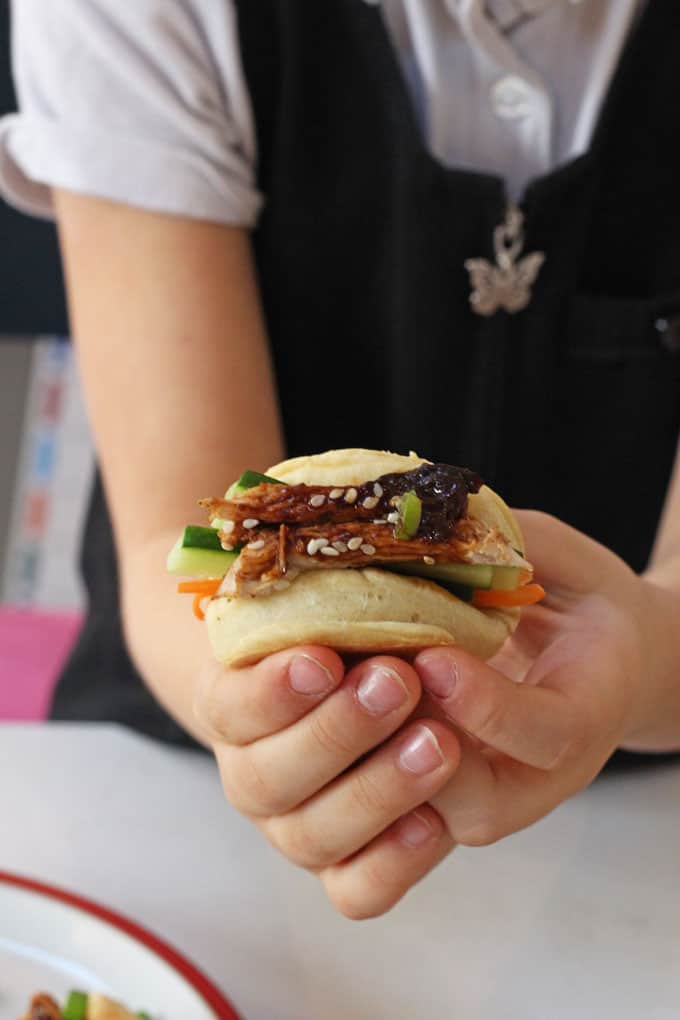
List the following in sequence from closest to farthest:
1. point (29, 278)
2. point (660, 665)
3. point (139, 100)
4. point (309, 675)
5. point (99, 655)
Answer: point (309, 675)
point (660, 665)
point (139, 100)
point (99, 655)
point (29, 278)

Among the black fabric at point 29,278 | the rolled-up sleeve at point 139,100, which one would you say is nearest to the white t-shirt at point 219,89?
the rolled-up sleeve at point 139,100

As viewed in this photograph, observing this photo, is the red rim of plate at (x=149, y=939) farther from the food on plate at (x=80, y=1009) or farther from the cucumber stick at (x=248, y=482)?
the cucumber stick at (x=248, y=482)

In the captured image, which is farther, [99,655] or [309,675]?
[99,655]

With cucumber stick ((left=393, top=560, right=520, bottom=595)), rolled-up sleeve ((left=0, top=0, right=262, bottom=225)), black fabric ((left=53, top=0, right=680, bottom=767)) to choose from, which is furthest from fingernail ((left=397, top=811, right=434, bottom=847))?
rolled-up sleeve ((left=0, top=0, right=262, bottom=225))

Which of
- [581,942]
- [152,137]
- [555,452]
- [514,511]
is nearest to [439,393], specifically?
[555,452]

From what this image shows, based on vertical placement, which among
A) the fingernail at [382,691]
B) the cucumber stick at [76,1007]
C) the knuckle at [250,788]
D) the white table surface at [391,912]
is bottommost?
the white table surface at [391,912]

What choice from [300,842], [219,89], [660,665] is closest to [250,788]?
[300,842]

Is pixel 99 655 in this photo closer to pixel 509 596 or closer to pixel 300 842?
pixel 300 842
